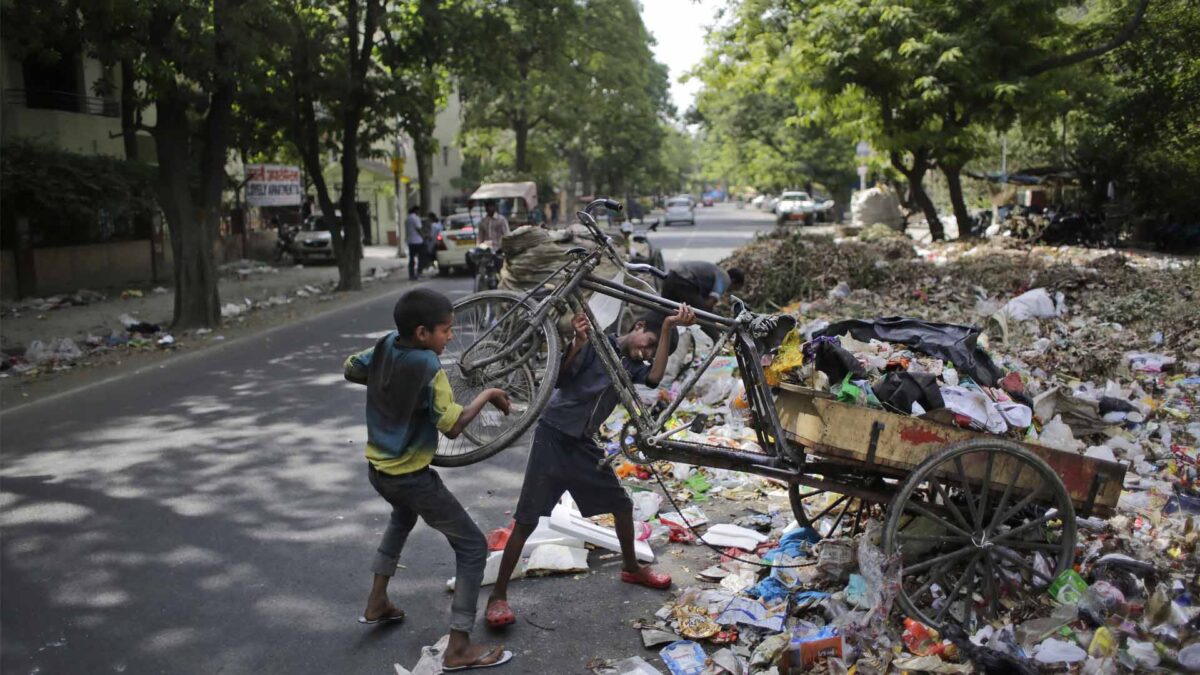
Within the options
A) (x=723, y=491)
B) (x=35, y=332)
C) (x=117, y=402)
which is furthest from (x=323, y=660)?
(x=35, y=332)

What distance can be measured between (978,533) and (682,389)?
136 centimetres

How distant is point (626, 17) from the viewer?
37.2m

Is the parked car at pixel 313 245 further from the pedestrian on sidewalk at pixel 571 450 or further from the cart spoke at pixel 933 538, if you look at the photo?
the cart spoke at pixel 933 538

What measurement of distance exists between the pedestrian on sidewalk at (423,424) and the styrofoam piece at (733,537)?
1644 millimetres

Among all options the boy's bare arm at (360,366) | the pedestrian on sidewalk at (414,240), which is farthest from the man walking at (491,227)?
the boy's bare arm at (360,366)

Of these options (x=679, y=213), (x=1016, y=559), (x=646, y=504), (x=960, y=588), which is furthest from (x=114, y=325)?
(x=679, y=213)

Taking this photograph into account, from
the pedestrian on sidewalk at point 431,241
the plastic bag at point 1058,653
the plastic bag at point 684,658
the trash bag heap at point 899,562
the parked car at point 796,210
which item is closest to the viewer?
the plastic bag at point 1058,653

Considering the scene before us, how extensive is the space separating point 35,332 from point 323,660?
1227cm

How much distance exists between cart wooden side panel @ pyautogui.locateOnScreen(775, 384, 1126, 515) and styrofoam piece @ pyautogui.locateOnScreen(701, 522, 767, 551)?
4.55ft

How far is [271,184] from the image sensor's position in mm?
25453

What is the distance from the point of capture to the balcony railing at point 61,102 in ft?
63.5

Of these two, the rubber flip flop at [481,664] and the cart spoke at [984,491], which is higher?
the cart spoke at [984,491]

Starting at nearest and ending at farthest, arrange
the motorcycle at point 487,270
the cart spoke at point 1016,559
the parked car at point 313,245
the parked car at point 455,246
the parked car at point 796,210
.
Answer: the cart spoke at point 1016,559 → the motorcycle at point 487,270 → the parked car at point 455,246 → the parked car at point 313,245 → the parked car at point 796,210

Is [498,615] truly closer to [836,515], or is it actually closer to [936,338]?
[836,515]
